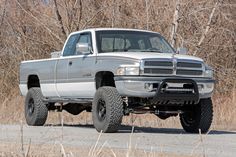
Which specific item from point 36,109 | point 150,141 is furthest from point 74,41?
point 150,141

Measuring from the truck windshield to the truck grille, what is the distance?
120 cm

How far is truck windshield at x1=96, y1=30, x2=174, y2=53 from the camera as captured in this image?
13797mm

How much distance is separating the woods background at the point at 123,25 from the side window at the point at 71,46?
5775 millimetres

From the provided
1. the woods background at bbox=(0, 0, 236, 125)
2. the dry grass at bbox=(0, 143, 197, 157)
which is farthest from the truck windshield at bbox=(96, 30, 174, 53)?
the woods background at bbox=(0, 0, 236, 125)

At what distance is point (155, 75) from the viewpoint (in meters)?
12.4

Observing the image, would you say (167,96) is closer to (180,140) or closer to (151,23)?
(180,140)

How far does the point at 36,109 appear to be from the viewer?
51.4 ft

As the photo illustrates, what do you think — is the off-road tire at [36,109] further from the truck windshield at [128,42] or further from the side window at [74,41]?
the truck windshield at [128,42]

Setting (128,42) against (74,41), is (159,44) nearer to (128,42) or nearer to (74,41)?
(128,42)

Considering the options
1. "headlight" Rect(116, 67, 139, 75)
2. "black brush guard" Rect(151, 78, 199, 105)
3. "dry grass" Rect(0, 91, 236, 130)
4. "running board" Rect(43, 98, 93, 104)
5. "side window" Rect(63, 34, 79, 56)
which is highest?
"side window" Rect(63, 34, 79, 56)

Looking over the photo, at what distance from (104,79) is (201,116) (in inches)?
82.0

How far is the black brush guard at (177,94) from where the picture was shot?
485 inches

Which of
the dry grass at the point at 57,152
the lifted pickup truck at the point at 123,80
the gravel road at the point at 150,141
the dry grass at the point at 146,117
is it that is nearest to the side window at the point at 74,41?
the lifted pickup truck at the point at 123,80

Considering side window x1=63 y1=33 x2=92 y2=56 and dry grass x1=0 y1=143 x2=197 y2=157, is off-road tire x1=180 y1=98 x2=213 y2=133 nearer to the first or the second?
side window x1=63 y1=33 x2=92 y2=56
